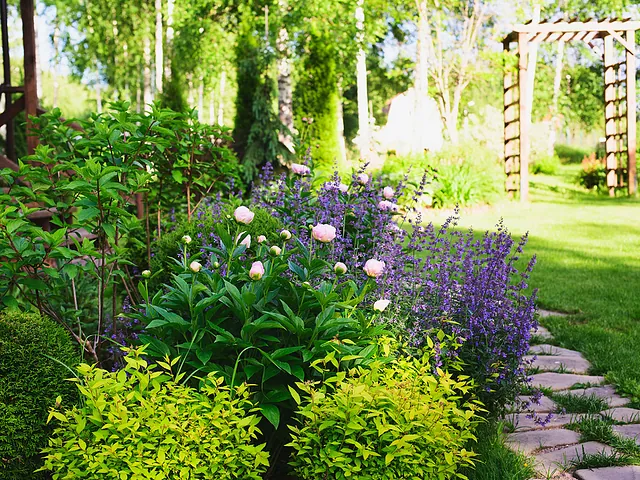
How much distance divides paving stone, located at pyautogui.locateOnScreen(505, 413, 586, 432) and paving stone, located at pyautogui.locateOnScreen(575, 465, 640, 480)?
1.45 feet

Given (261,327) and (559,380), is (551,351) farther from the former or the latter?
(261,327)

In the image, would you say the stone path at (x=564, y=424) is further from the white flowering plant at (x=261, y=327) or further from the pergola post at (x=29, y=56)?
the pergola post at (x=29, y=56)

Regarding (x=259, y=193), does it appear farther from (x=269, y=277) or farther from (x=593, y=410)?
(x=593, y=410)

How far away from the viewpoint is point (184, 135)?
3.66m

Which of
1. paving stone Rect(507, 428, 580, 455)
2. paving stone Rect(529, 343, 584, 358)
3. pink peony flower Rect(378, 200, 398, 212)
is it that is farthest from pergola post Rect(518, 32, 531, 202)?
paving stone Rect(507, 428, 580, 455)

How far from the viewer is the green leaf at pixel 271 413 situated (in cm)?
203

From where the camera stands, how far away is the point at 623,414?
2.96 m

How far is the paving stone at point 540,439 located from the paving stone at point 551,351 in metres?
1.09

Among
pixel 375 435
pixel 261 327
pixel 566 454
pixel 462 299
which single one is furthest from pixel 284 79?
pixel 375 435

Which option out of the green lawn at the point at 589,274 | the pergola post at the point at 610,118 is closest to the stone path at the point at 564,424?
the green lawn at the point at 589,274

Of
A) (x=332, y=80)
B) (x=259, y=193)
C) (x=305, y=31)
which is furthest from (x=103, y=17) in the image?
(x=259, y=193)

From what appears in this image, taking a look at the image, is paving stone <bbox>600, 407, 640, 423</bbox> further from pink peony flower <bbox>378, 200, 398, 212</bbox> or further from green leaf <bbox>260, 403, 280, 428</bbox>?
green leaf <bbox>260, 403, 280, 428</bbox>

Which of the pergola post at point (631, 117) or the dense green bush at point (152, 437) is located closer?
the dense green bush at point (152, 437)

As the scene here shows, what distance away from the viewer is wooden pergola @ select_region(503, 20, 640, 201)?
12008 millimetres
